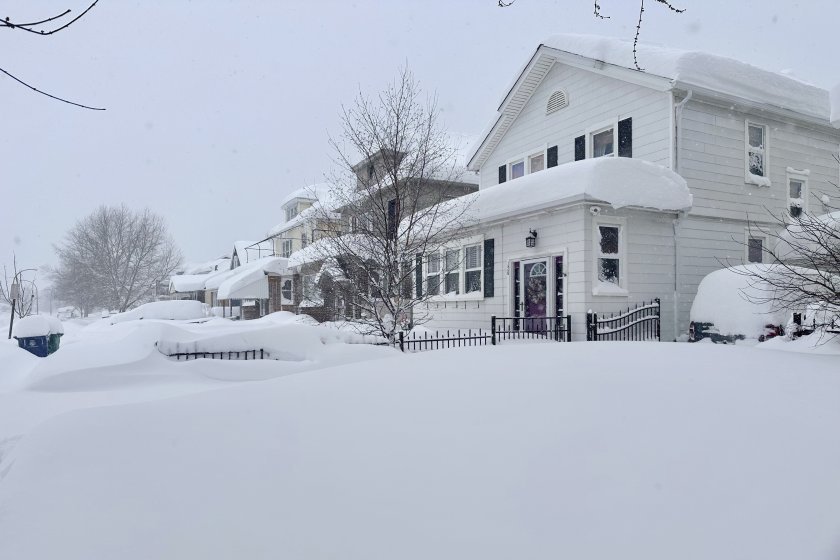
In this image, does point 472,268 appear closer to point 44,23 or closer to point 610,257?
point 610,257

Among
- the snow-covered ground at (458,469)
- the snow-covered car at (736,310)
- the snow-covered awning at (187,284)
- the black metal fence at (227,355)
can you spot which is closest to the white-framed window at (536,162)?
the snow-covered car at (736,310)

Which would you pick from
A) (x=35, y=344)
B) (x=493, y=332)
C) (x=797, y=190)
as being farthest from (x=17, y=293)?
(x=797, y=190)

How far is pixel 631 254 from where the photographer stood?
11039 millimetres

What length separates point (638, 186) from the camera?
1061 cm

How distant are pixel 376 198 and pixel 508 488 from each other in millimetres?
7788

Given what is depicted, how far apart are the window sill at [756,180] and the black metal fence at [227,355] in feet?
40.9

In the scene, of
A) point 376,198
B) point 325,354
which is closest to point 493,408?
point 325,354

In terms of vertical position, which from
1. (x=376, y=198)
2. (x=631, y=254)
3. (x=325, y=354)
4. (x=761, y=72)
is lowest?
(x=325, y=354)

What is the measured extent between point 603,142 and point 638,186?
11.2 feet

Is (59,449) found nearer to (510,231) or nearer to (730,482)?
(730,482)

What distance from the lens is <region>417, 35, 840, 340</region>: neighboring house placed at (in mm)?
10781

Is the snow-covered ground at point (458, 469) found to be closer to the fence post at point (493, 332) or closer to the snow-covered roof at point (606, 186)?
the fence post at point (493, 332)

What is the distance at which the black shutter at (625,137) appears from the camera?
12562 millimetres

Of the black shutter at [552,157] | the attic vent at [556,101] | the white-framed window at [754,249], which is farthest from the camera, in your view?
the black shutter at [552,157]
